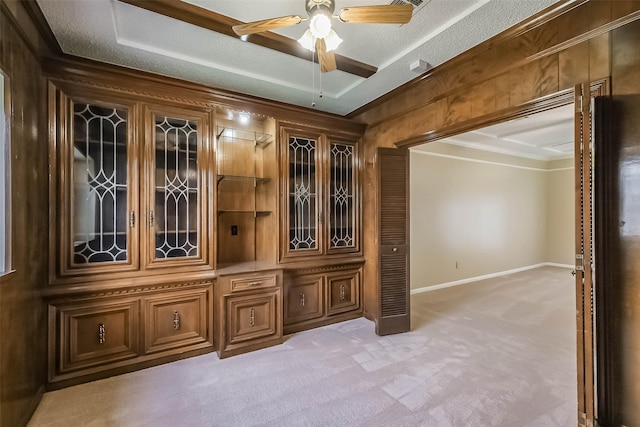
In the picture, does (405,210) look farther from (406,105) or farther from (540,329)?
(540,329)

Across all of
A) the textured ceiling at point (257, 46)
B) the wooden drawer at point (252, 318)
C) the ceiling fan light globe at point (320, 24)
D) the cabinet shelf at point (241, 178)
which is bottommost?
the wooden drawer at point (252, 318)

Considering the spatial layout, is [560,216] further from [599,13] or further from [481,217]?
[599,13]

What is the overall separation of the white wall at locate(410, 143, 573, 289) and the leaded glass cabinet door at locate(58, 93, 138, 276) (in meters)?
4.04

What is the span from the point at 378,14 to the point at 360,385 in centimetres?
262

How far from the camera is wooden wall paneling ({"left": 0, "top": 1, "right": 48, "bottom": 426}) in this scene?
166 cm

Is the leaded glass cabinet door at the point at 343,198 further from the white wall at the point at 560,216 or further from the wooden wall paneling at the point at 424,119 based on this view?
→ the white wall at the point at 560,216

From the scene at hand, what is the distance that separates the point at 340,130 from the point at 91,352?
3.45 meters

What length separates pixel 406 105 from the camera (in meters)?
3.19

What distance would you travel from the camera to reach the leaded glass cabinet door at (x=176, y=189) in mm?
2641

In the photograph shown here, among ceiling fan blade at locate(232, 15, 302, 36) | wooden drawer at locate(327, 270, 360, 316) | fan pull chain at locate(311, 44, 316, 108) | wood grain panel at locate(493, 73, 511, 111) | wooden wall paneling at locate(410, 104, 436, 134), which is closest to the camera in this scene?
ceiling fan blade at locate(232, 15, 302, 36)

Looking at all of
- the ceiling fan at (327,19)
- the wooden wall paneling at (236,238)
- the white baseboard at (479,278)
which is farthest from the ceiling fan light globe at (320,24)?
the white baseboard at (479,278)

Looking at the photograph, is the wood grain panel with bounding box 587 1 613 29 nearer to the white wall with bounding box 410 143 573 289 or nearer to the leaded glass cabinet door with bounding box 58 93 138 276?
the white wall with bounding box 410 143 573 289

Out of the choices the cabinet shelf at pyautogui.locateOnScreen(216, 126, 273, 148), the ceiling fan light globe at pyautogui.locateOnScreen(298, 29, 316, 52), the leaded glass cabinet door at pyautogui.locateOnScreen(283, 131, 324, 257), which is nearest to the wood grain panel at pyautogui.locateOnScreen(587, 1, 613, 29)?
the ceiling fan light globe at pyautogui.locateOnScreen(298, 29, 316, 52)

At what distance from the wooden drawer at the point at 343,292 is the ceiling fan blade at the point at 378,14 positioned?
2.78 meters
